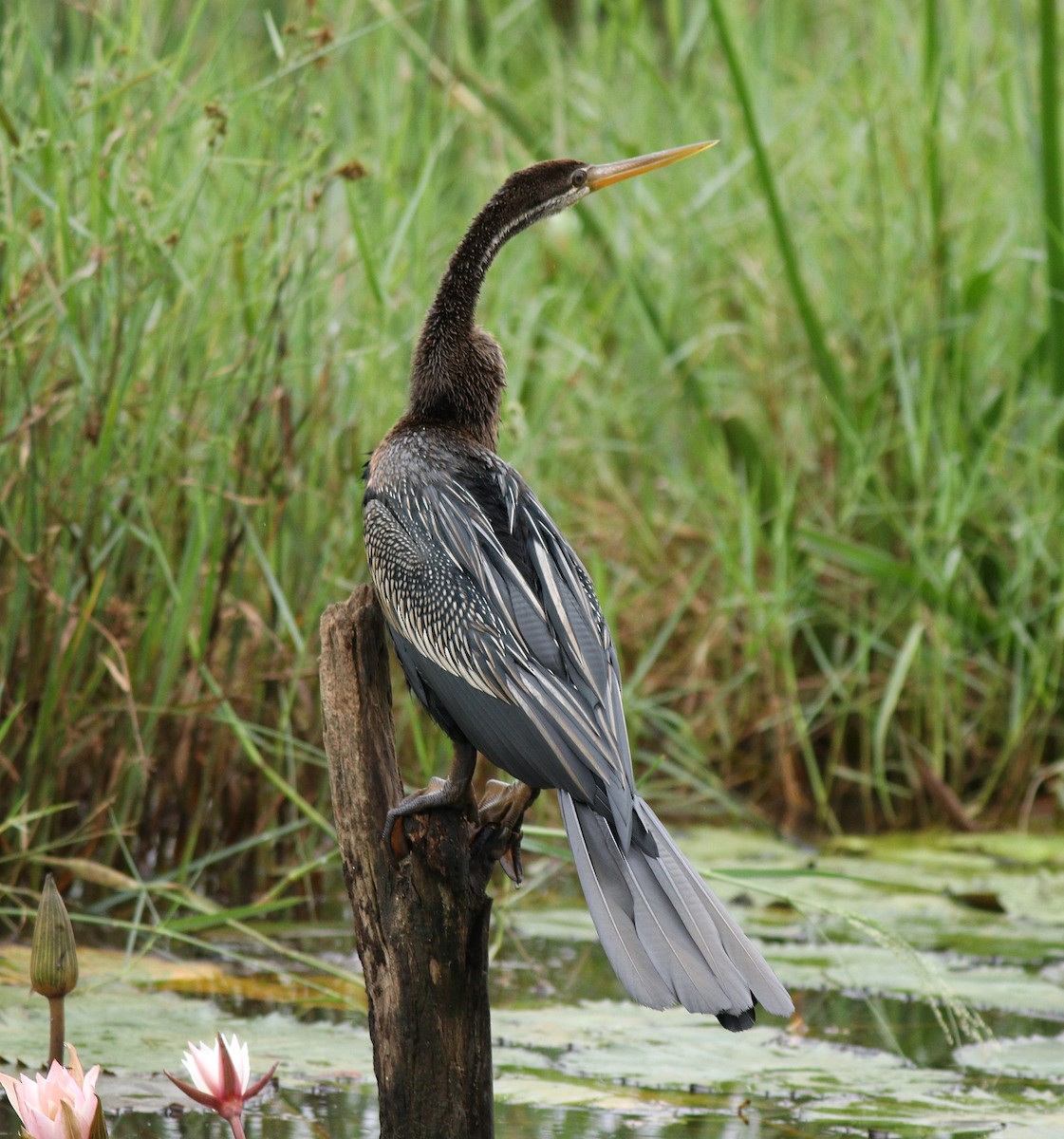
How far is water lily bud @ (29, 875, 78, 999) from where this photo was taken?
92.9 inches

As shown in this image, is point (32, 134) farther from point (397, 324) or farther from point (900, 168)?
point (900, 168)

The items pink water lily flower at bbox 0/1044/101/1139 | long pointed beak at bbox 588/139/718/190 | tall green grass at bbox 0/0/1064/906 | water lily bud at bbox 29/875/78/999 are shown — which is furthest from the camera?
tall green grass at bbox 0/0/1064/906

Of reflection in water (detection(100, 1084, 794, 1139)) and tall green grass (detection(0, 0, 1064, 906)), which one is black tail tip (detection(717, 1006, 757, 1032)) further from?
tall green grass (detection(0, 0, 1064, 906))

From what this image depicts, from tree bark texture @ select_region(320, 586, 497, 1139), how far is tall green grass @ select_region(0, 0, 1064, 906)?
96 centimetres

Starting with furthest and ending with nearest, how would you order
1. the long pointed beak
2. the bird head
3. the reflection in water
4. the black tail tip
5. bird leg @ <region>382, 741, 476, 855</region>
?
the long pointed beak
the bird head
the reflection in water
bird leg @ <region>382, 741, 476, 855</region>
the black tail tip

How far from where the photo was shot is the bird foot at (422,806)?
8.23ft

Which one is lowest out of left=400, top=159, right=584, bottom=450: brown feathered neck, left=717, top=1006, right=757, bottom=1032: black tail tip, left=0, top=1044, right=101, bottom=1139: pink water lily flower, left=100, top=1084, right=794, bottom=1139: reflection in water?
left=100, top=1084, right=794, bottom=1139: reflection in water

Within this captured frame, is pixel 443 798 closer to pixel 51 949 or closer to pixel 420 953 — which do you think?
pixel 420 953

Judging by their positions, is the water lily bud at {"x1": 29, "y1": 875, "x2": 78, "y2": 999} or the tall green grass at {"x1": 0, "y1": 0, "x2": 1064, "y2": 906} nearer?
the water lily bud at {"x1": 29, "y1": 875, "x2": 78, "y2": 999}

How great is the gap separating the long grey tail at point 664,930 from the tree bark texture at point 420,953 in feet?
0.88

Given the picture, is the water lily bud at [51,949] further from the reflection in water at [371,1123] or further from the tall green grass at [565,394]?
the tall green grass at [565,394]

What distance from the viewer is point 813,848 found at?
5055mm

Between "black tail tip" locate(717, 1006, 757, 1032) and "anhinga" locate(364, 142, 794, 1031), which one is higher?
"anhinga" locate(364, 142, 794, 1031)

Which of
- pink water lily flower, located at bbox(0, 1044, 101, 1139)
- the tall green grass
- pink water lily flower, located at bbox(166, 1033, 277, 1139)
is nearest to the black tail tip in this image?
pink water lily flower, located at bbox(166, 1033, 277, 1139)
